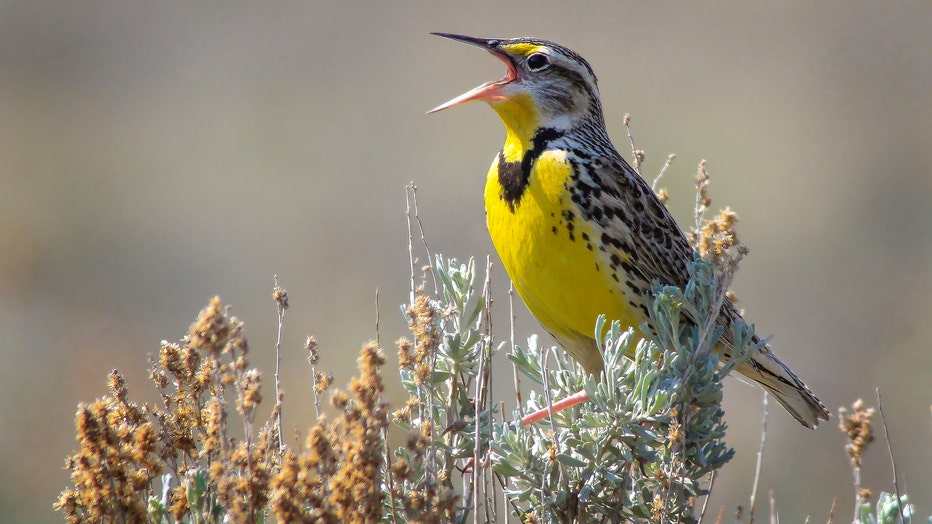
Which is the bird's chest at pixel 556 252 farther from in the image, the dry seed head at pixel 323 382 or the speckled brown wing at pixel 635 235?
the dry seed head at pixel 323 382

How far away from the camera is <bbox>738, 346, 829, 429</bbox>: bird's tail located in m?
3.62

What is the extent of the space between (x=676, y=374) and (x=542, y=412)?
16.8 inches

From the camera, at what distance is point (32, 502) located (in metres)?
5.22

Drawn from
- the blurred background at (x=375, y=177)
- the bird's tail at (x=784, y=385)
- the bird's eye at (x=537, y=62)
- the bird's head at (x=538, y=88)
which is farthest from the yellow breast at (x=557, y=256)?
the blurred background at (x=375, y=177)

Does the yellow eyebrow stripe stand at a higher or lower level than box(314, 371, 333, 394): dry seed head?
higher

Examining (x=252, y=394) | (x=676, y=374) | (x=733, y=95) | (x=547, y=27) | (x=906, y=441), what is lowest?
(x=252, y=394)

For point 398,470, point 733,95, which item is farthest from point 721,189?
point 398,470

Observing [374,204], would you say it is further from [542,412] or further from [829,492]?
[542,412]

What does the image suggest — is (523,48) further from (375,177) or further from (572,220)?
(375,177)

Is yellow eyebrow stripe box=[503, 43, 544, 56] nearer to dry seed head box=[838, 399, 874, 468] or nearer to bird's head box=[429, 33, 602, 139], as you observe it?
bird's head box=[429, 33, 602, 139]

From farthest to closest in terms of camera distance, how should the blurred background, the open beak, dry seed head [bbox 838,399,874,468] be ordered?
the blurred background → the open beak → dry seed head [bbox 838,399,874,468]

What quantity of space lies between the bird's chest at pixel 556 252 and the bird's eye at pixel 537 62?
1.21 feet

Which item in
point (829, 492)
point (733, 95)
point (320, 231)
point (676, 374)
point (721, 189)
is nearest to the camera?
point (676, 374)

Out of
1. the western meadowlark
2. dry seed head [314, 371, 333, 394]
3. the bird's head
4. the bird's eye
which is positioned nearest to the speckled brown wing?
the western meadowlark
